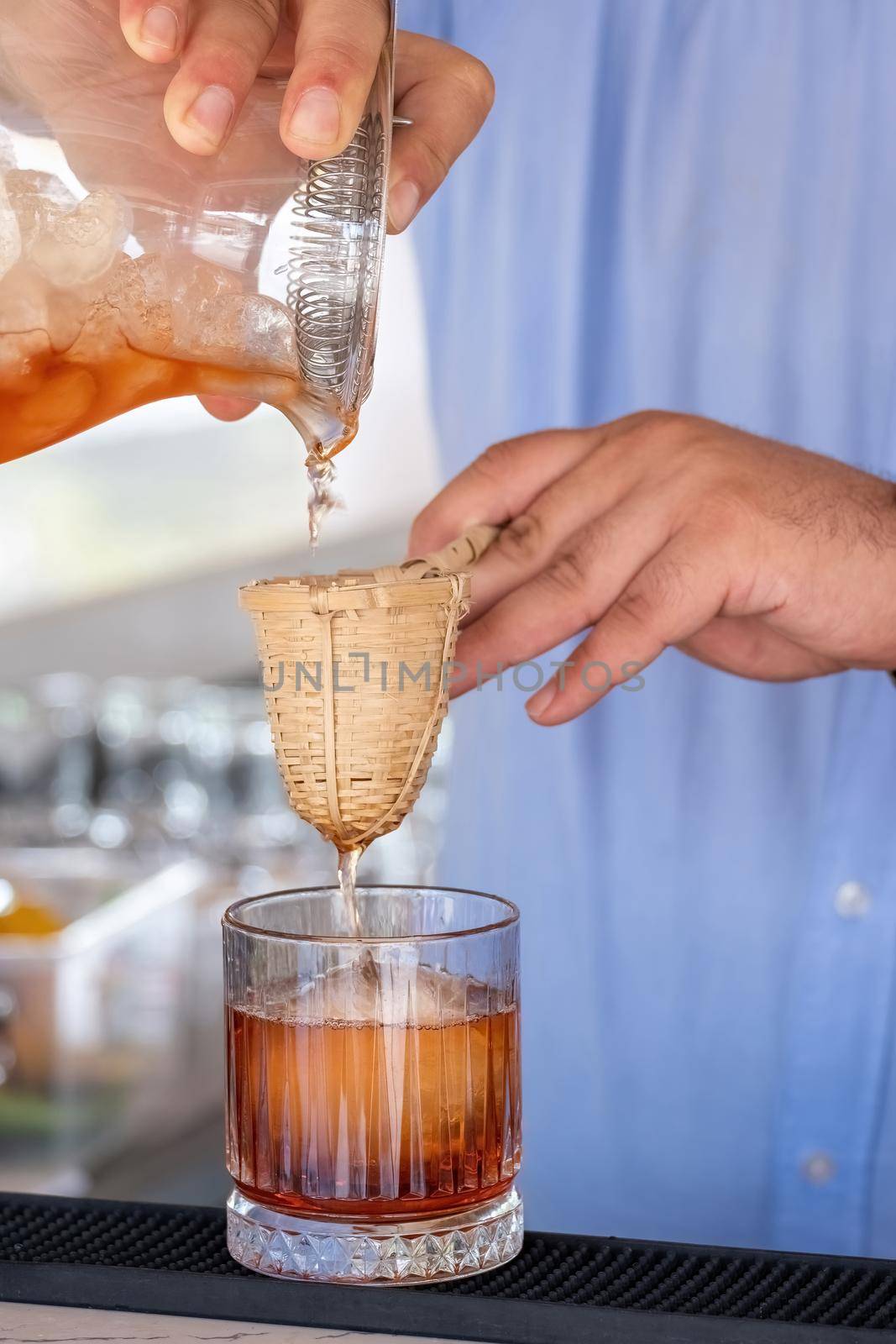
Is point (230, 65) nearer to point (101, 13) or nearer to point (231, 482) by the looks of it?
point (101, 13)

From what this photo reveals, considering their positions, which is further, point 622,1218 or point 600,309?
point 600,309

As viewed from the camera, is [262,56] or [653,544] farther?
[653,544]

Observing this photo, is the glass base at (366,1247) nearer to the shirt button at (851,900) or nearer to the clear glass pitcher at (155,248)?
the clear glass pitcher at (155,248)

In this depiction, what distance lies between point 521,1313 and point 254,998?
0.72 ft

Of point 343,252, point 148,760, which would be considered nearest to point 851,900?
point 343,252

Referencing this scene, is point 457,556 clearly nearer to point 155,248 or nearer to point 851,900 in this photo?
point 155,248

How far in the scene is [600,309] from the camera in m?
1.65

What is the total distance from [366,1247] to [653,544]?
1.81 feet

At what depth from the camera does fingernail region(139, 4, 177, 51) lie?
0.76 meters

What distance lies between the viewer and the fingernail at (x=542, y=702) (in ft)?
3.64

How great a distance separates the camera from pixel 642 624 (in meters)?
1.10

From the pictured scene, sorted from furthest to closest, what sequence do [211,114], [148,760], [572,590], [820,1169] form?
[148,760], [820,1169], [572,590], [211,114]

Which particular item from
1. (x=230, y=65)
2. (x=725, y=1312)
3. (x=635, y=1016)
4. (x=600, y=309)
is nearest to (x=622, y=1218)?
(x=635, y=1016)

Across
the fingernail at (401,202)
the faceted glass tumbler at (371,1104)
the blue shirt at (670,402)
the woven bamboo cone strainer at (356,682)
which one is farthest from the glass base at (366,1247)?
the blue shirt at (670,402)
